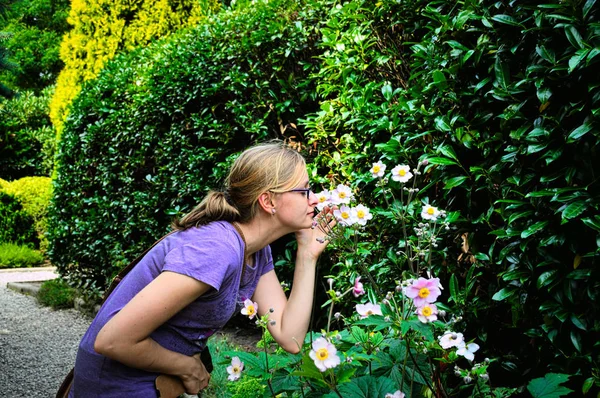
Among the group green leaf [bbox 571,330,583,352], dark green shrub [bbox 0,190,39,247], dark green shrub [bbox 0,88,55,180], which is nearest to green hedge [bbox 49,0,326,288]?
green leaf [bbox 571,330,583,352]

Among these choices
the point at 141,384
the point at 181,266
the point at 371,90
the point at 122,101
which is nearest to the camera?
the point at 181,266

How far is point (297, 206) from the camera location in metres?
1.96

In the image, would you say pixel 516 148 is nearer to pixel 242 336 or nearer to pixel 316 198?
pixel 316 198

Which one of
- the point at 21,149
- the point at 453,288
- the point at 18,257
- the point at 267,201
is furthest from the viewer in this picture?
the point at 21,149

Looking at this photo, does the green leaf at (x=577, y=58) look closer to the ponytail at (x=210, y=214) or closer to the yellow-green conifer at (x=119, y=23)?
the ponytail at (x=210, y=214)

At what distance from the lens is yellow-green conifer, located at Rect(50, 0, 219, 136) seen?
707 centimetres

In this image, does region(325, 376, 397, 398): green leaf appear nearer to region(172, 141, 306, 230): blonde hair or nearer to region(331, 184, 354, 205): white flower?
region(331, 184, 354, 205): white flower

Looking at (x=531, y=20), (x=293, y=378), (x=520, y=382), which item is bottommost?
(x=520, y=382)

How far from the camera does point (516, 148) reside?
6.42 feet

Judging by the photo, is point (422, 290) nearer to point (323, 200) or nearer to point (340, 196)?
point (340, 196)

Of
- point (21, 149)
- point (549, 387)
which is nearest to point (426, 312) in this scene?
point (549, 387)

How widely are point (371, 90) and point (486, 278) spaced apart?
1.15 m

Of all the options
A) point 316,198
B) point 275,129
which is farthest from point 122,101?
point 316,198

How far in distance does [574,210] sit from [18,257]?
1026cm
